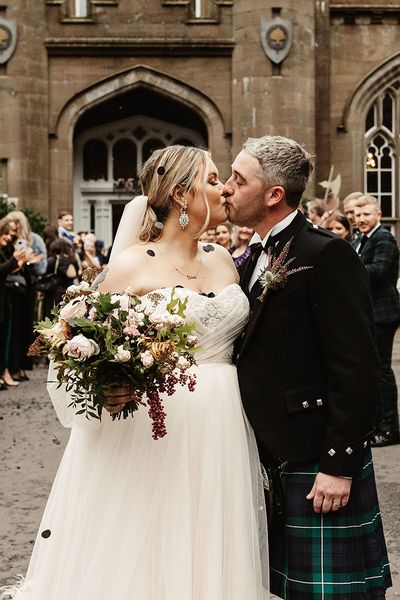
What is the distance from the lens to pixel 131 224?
149 inches

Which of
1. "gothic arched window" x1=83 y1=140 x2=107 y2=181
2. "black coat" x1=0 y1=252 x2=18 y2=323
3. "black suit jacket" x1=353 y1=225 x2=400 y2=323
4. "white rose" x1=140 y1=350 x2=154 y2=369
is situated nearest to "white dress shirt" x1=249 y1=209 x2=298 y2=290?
"white rose" x1=140 y1=350 x2=154 y2=369

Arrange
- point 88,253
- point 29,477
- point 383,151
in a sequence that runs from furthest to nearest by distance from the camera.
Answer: point 383,151 < point 88,253 < point 29,477

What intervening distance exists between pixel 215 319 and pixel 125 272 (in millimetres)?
372

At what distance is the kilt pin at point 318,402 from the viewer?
317 centimetres

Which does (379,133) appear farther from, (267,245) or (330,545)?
(330,545)

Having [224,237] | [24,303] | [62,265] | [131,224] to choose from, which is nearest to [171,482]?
[131,224]

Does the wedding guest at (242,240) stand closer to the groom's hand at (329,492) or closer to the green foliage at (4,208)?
the groom's hand at (329,492)

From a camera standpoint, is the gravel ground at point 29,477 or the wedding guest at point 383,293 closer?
the gravel ground at point 29,477

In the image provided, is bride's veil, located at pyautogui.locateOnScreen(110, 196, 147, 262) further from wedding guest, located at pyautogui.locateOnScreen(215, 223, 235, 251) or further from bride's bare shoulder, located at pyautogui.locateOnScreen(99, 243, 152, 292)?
wedding guest, located at pyautogui.locateOnScreen(215, 223, 235, 251)

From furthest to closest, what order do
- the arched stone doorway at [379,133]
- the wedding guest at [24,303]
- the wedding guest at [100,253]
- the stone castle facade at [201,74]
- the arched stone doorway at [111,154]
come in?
the arched stone doorway at [111,154] < the arched stone doorway at [379,133] < the stone castle facade at [201,74] < the wedding guest at [100,253] < the wedding guest at [24,303]

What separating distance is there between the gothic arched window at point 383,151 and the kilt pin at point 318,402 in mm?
19475

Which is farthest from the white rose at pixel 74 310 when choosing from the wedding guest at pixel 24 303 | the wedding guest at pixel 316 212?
the wedding guest at pixel 24 303

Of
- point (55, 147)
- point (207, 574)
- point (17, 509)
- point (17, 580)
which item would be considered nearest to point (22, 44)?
point (55, 147)

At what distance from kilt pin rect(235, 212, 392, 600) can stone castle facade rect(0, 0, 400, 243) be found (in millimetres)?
17182
